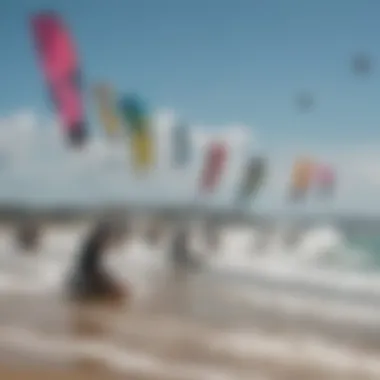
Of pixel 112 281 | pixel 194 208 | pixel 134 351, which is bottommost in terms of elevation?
pixel 134 351

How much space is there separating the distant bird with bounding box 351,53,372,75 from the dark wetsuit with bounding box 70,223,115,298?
2.33ft

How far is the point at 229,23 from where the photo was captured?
1.91 meters

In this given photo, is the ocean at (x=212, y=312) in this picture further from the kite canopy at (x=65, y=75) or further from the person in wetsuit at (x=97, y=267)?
the kite canopy at (x=65, y=75)

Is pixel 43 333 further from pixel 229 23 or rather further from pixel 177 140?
pixel 229 23

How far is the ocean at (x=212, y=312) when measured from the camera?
1772 mm

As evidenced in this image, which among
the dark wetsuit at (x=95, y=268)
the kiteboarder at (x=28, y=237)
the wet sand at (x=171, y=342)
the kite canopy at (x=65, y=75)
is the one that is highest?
the kite canopy at (x=65, y=75)

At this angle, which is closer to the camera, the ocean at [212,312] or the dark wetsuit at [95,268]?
the ocean at [212,312]

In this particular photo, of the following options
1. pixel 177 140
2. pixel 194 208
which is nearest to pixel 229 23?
pixel 177 140

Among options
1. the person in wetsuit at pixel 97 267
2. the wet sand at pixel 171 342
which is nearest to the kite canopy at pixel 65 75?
the person in wetsuit at pixel 97 267

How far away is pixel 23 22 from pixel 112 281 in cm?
69

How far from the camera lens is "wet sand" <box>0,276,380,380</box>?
177 cm

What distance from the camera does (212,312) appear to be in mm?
1853

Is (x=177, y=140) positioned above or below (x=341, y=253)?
above

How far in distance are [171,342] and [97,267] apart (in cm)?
26
